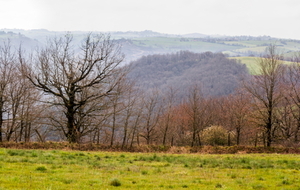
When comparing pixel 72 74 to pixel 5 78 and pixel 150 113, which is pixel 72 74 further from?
pixel 150 113

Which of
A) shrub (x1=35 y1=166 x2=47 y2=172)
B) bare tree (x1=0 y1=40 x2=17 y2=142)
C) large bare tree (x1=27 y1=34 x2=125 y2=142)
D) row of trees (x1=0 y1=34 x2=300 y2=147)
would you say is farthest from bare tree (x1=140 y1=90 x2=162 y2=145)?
shrub (x1=35 y1=166 x2=47 y2=172)

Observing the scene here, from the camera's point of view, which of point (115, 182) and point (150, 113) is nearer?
point (115, 182)

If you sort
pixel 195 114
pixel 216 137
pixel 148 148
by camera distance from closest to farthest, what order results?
pixel 148 148 < pixel 195 114 < pixel 216 137

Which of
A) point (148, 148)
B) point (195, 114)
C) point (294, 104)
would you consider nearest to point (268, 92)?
point (195, 114)

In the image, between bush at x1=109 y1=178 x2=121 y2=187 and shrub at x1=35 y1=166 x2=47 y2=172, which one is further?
shrub at x1=35 y1=166 x2=47 y2=172

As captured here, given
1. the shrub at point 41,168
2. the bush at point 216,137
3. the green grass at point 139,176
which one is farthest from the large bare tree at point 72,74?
the bush at point 216,137

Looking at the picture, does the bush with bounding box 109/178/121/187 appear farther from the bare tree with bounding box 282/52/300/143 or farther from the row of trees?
the bare tree with bounding box 282/52/300/143

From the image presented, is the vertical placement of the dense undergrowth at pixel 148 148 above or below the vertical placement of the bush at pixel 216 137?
above

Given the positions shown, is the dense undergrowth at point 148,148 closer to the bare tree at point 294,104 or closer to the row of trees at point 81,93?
the row of trees at point 81,93

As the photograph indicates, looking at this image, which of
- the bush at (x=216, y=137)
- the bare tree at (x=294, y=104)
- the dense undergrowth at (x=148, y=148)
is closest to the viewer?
the dense undergrowth at (x=148, y=148)

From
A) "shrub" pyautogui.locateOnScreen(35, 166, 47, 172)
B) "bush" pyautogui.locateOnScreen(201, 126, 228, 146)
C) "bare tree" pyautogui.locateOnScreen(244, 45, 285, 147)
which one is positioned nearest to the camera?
"shrub" pyautogui.locateOnScreen(35, 166, 47, 172)

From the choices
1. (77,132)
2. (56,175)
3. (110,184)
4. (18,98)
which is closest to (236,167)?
(110,184)

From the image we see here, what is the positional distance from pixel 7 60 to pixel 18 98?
477 cm

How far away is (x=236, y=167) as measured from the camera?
14.9 m
